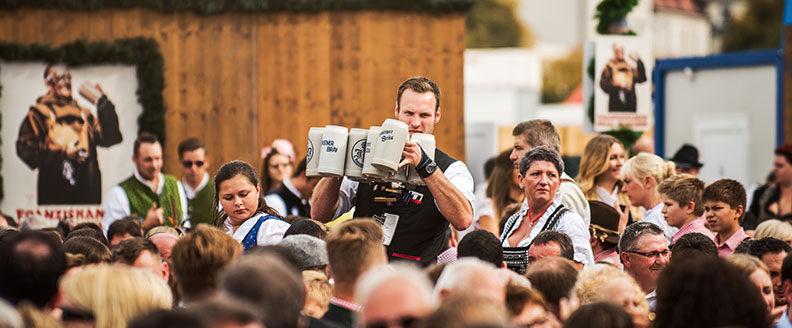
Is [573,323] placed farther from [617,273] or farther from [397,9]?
[397,9]

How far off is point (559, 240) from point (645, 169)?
2372mm

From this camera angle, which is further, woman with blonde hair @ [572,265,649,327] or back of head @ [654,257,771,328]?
woman with blonde hair @ [572,265,649,327]

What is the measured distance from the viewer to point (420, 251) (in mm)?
5754

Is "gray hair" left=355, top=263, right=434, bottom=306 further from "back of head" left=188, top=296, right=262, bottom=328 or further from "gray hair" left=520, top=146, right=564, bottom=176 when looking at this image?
"gray hair" left=520, top=146, right=564, bottom=176

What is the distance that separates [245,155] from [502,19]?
52247 mm

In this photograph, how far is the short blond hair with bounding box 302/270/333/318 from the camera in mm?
4602

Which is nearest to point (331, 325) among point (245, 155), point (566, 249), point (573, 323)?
point (573, 323)

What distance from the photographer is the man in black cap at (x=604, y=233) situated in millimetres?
6672

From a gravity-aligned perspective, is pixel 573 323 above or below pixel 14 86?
below

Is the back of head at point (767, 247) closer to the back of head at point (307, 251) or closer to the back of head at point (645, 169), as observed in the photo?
the back of head at point (645, 169)

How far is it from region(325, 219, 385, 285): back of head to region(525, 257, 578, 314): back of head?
2.29 feet

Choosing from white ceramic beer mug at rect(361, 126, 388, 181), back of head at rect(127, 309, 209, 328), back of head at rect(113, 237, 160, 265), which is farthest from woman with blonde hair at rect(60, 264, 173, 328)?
white ceramic beer mug at rect(361, 126, 388, 181)

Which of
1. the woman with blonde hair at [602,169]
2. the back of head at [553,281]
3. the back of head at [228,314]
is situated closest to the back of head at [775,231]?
the woman with blonde hair at [602,169]

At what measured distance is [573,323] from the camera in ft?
11.9
